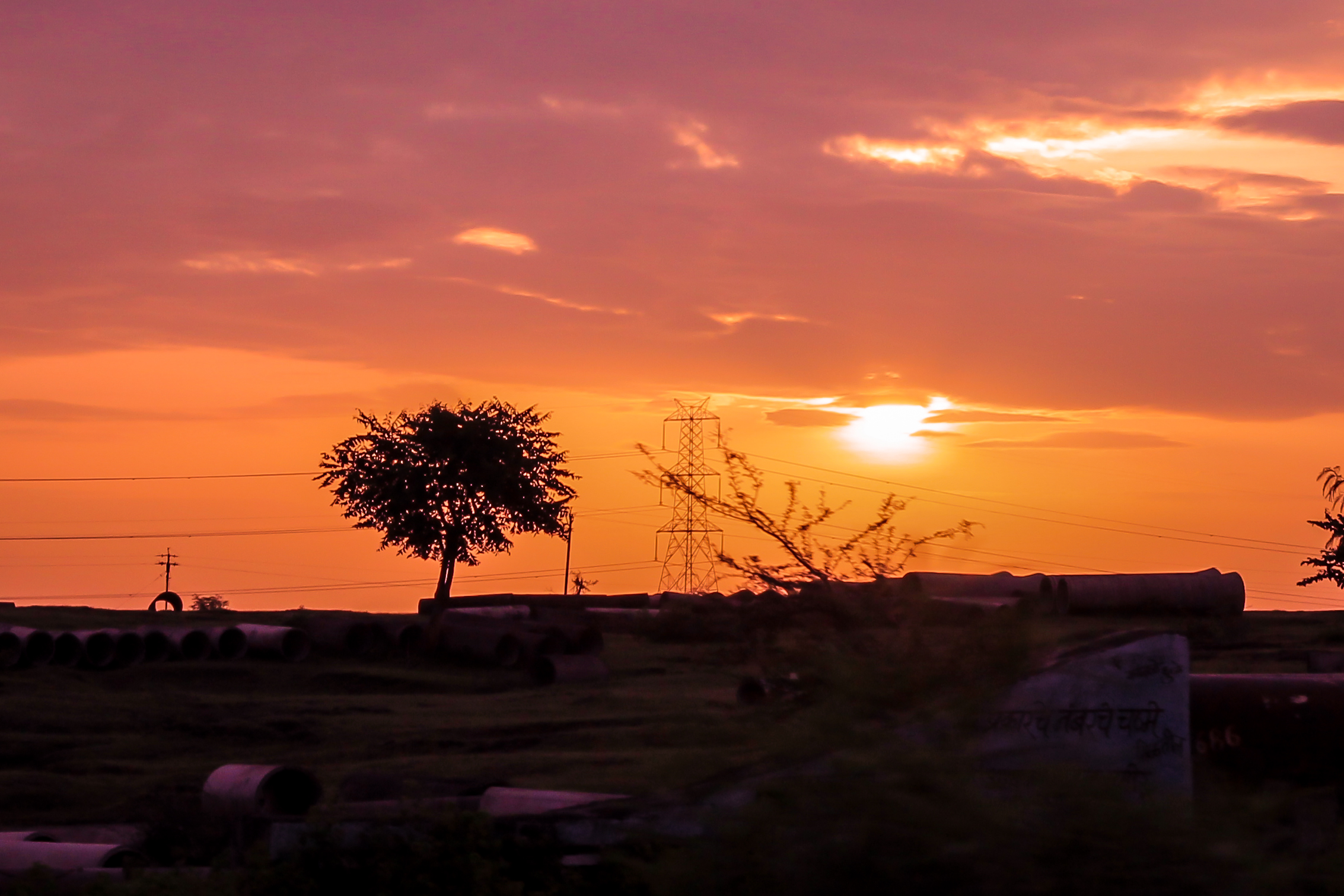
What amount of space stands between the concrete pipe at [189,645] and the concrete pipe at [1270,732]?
75.6 feet

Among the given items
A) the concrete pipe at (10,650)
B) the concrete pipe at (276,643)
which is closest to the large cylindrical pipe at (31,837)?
the concrete pipe at (276,643)

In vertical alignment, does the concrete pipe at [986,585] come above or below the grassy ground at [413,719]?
above

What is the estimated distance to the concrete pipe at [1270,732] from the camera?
8.98m

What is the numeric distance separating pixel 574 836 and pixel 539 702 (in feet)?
49.7

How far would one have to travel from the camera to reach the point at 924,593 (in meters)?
6.38

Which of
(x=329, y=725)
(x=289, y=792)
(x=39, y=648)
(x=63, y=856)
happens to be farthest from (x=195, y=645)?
(x=63, y=856)

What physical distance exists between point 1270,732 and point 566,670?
1887 centimetres

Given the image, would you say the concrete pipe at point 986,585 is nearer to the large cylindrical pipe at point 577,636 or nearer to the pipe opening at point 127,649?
the large cylindrical pipe at point 577,636

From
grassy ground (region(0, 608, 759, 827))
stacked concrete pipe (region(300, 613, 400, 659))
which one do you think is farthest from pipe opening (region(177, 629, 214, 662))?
stacked concrete pipe (region(300, 613, 400, 659))

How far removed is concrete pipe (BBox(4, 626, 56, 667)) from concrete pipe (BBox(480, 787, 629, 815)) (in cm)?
1996

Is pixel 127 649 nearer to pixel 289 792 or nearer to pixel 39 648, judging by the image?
pixel 39 648

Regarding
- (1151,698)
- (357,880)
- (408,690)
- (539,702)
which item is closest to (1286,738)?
(1151,698)

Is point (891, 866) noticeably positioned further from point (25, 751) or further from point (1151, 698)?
point (25, 751)

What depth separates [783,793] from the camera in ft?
14.9
